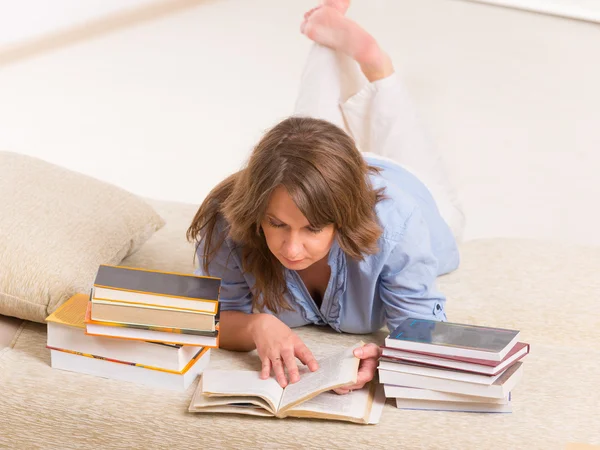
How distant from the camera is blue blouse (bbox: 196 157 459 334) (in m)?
1.96

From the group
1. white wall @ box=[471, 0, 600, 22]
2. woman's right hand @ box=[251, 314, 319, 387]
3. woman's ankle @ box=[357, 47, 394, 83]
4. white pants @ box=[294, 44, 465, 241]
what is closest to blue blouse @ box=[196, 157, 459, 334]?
woman's right hand @ box=[251, 314, 319, 387]

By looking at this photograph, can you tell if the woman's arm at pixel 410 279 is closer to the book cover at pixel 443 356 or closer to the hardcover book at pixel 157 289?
the book cover at pixel 443 356

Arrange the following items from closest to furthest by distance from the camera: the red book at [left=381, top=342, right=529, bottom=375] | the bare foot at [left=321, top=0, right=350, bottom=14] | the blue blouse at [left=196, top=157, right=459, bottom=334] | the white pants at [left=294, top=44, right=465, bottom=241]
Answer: the red book at [left=381, top=342, right=529, bottom=375]
the blue blouse at [left=196, top=157, right=459, bottom=334]
the white pants at [left=294, top=44, right=465, bottom=241]
the bare foot at [left=321, top=0, right=350, bottom=14]

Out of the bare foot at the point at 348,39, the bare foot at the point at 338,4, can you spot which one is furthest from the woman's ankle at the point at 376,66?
the bare foot at the point at 338,4

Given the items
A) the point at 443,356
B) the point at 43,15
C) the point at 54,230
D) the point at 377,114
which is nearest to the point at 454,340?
the point at 443,356

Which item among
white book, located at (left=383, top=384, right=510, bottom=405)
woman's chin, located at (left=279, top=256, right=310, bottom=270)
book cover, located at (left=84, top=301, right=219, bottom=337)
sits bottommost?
white book, located at (left=383, top=384, right=510, bottom=405)

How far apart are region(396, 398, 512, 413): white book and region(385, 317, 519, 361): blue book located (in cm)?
11

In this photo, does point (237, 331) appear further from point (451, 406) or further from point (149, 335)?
point (451, 406)

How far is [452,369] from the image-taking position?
1.71 metres

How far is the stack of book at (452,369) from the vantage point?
5.56 feet

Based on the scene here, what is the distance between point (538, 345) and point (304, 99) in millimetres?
1174

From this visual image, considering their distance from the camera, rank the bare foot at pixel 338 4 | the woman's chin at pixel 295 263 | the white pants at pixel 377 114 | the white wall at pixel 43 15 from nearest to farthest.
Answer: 1. the woman's chin at pixel 295 263
2. the white pants at pixel 377 114
3. the bare foot at pixel 338 4
4. the white wall at pixel 43 15

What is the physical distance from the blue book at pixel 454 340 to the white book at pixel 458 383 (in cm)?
5

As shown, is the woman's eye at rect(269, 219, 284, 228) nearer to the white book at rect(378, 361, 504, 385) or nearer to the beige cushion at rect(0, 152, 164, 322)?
the white book at rect(378, 361, 504, 385)
